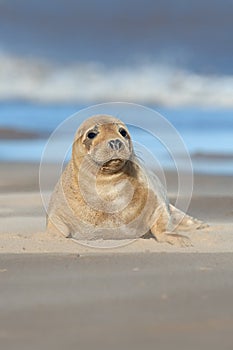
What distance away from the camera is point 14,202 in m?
11.1

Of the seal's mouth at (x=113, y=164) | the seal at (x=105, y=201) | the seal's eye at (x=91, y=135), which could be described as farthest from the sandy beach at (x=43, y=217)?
the seal's eye at (x=91, y=135)

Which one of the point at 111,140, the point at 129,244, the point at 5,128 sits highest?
the point at 111,140

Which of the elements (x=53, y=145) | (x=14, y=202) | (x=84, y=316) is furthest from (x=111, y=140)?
(x=14, y=202)

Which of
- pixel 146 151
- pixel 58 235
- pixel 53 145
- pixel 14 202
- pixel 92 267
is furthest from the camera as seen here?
pixel 14 202

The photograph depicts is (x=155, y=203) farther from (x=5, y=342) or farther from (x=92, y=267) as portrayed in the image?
(x=5, y=342)

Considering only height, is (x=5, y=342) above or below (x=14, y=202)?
above

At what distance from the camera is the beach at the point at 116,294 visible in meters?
4.48

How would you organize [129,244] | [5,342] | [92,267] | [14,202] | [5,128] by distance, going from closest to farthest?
[5,342], [92,267], [129,244], [14,202], [5,128]

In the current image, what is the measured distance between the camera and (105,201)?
8164 mm

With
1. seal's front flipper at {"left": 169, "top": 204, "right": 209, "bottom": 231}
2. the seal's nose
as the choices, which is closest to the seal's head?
the seal's nose

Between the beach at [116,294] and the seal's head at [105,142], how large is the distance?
0.67 meters

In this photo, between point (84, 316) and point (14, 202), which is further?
point (14, 202)

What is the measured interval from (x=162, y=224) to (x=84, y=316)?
3314mm

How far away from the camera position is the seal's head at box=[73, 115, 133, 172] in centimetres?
754
